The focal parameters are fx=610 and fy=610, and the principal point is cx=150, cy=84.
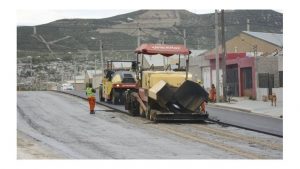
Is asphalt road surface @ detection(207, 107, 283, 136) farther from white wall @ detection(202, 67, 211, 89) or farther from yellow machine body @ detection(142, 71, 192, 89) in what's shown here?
white wall @ detection(202, 67, 211, 89)

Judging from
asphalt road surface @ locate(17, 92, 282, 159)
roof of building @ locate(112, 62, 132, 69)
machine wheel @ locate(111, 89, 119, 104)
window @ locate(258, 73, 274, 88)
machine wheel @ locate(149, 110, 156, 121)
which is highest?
roof of building @ locate(112, 62, 132, 69)

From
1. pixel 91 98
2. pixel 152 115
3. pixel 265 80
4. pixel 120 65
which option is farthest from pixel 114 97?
pixel 265 80

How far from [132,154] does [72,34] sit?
5857 millimetres

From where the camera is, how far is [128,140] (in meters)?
18.8

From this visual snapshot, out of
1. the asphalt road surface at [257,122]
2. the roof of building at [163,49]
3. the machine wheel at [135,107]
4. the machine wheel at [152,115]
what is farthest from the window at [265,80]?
the machine wheel at [152,115]

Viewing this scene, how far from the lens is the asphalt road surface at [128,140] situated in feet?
52.5

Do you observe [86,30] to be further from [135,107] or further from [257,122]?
[257,122]

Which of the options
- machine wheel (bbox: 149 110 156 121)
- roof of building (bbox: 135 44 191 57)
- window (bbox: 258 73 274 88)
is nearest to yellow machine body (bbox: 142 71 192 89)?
roof of building (bbox: 135 44 191 57)

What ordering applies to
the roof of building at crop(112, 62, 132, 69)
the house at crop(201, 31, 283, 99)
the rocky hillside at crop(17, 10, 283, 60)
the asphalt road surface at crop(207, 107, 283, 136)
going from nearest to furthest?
the rocky hillside at crop(17, 10, 283, 60) → the asphalt road surface at crop(207, 107, 283, 136) → the roof of building at crop(112, 62, 132, 69) → the house at crop(201, 31, 283, 99)

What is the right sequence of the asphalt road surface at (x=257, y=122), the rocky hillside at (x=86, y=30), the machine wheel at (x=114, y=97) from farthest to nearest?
the machine wheel at (x=114, y=97) < the asphalt road surface at (x=257, y=122) < the rocky hillside at (x=86, y=30)

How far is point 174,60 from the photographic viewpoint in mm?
26766

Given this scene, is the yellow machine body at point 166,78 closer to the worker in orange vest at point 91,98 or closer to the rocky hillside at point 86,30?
the rocky hillside at point 86,30

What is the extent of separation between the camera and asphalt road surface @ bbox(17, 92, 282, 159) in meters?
16.0

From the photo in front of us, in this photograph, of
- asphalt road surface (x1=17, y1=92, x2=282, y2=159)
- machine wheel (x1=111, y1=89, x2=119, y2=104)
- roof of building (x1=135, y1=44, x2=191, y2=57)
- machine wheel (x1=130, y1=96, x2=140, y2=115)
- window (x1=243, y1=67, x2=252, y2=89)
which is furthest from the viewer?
window (x1=243, y1=67, x2=252, y2=89)
